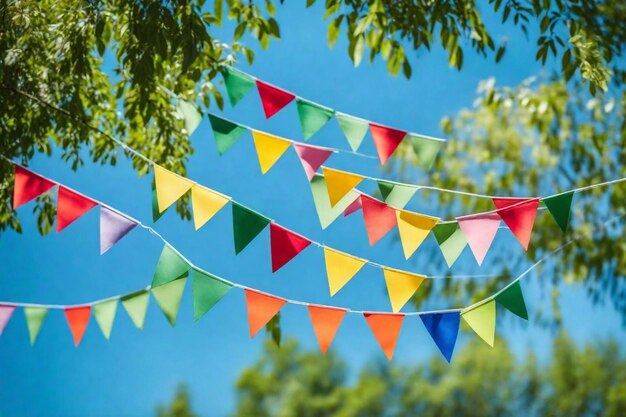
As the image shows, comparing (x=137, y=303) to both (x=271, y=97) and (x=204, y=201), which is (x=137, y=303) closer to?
(x=204, y=201)

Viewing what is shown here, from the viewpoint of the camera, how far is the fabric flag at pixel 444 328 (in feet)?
6.57

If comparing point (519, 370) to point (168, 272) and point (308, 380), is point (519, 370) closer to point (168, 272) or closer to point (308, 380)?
point (308, 380)

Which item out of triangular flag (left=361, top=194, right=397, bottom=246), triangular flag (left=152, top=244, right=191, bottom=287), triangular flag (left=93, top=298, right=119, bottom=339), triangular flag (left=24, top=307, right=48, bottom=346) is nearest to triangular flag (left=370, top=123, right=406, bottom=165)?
triangular flag (left=361, top=194, right=397, bottom=246)

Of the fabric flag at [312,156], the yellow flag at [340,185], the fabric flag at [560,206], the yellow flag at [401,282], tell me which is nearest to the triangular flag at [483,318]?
the yellow flag at [401,282]

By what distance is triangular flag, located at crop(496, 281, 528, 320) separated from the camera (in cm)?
195

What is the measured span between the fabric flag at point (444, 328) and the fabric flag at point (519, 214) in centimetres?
25

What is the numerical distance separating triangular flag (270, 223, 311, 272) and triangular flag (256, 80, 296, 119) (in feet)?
1.29

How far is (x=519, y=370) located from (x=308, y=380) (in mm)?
2565

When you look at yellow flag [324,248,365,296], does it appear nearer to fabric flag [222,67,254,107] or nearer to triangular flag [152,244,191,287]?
triangular flag [152,244,191,287]

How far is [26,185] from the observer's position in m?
2.16

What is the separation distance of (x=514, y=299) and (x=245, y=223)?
2.20 ft

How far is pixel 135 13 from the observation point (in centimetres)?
235

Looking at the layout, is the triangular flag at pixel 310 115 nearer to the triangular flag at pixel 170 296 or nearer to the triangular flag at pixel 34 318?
the triangular flag at pixel 170 296

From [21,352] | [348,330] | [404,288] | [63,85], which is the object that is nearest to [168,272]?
[404,288]
